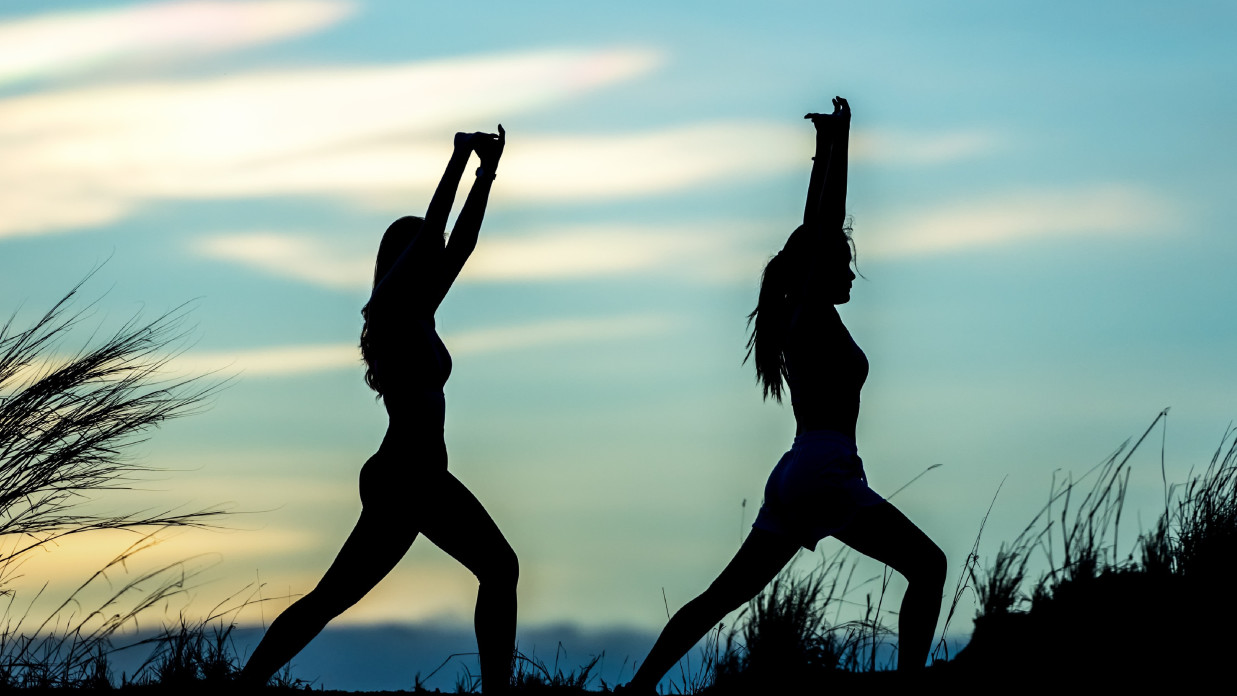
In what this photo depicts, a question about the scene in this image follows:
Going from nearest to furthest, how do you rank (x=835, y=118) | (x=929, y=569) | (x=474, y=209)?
(x=929, y=569) → (x=835, y=118) → (x=474, y=209)

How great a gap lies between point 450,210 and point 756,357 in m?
1.16

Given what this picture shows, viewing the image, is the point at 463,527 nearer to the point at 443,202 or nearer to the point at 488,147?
the point at 443,202

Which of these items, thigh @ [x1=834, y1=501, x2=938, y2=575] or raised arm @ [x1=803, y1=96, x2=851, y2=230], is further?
raised arm @ [x1=803, y1=96, x2=851, y2=230]

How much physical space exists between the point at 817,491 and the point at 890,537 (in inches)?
10.5

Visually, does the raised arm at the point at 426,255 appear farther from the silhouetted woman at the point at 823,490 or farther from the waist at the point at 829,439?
the waist at the point at 829,439

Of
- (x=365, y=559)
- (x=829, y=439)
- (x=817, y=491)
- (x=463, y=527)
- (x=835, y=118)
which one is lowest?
(x=365, y=559)

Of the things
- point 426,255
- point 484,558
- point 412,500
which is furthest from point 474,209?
point 484,558

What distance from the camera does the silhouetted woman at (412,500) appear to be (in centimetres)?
478

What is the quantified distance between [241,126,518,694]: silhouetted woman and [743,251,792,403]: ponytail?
3.46 ft

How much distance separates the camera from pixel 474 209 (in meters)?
5.20

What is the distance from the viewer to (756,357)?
511cm

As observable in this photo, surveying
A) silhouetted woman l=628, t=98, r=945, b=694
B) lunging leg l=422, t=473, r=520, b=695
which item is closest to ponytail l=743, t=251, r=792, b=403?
silhouetted woman l=628, t=98, r=945, b=694

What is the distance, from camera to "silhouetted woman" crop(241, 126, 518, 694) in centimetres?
478

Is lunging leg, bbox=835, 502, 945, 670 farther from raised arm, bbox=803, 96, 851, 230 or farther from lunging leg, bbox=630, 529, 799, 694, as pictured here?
raised arm, bbox=803, 96, 851, 230
